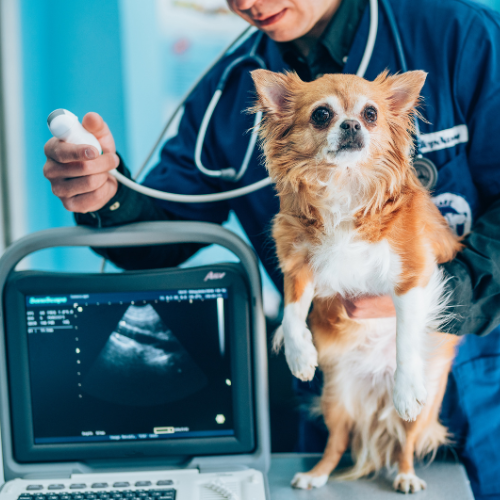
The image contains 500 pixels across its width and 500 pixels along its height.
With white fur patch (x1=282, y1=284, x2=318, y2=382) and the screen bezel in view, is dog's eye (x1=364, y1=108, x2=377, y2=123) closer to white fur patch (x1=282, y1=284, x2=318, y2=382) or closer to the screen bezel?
white fur patch (x1=282, y1=284, x2=318, y2=382)

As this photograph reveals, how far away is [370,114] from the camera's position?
19.7 inches

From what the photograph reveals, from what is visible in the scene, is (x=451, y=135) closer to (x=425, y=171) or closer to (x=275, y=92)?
(x=425, y=171)

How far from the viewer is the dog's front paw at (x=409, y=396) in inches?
21.5

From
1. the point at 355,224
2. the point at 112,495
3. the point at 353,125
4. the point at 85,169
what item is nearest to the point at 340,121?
the point at 353,125

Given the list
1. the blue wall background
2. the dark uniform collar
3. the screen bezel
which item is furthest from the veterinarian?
the blue wall background

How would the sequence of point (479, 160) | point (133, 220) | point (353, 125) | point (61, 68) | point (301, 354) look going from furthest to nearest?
point (61, 68) < point (133, 220) < point (479, 160) < point (301, 354) < point (353, 125)

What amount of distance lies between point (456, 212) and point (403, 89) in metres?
0.29

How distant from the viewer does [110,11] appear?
1.58m

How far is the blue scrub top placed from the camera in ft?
2.15

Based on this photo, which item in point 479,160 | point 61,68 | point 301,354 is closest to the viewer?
point 301,354

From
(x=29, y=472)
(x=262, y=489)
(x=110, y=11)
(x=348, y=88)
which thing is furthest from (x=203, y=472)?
(x=110, y=11)

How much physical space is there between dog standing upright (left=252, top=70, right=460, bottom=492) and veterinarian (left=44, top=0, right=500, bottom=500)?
1.7 inches

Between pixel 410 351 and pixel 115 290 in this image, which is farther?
pixel 115 290

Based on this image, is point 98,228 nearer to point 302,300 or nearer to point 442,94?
point 302,300
